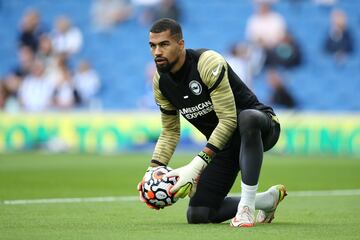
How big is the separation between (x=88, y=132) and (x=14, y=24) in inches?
232

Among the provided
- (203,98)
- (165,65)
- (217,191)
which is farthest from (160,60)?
(217,191)

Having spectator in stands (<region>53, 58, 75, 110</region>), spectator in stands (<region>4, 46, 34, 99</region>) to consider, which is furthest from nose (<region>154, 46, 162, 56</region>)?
spectator in stands (<region>4, 46, 34, 99</region>)

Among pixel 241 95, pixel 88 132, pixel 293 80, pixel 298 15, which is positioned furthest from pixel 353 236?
pixel 298 15

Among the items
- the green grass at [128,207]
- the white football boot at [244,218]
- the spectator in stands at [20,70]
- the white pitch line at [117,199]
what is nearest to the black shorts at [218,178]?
the green grass at [128,207]

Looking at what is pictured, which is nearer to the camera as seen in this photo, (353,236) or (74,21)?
(353,236)

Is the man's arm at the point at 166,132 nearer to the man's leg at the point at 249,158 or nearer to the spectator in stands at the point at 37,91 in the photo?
the man's leg at the point at 249,158

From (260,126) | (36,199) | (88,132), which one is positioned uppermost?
(260,126)

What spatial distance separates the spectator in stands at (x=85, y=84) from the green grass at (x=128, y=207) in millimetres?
4784

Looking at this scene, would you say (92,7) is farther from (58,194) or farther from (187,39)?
(58,194)

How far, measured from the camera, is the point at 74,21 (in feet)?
83.7

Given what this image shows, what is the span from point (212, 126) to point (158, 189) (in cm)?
92

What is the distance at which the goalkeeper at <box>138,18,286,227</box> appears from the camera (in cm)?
707

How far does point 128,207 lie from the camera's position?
9.49m

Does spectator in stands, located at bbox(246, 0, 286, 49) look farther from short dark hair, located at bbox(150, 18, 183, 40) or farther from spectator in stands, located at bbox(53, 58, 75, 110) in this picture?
short dark hair, located at bbox(150, 18, 183, 40)
